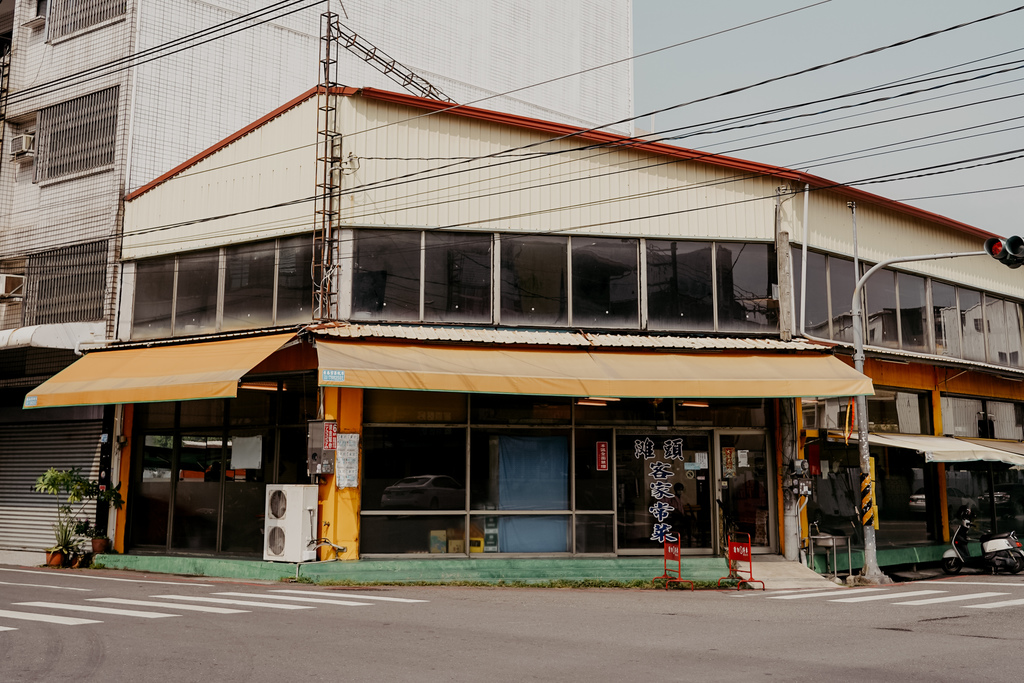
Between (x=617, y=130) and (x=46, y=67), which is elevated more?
(x=617, y=130)

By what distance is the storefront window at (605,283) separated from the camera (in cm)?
1789

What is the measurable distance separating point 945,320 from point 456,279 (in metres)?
13.7

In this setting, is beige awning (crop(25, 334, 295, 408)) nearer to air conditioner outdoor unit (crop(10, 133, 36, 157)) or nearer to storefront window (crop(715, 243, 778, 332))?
air conditioner outdoor unit (crop(10, 133, 36, 157))

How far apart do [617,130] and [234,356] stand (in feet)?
63.0

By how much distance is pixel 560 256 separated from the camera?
17.9 meters

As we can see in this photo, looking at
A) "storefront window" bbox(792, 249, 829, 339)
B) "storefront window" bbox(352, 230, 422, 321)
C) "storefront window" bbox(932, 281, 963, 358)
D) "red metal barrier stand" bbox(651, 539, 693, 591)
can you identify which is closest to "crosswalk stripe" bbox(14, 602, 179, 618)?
"storefront window" bbox(352, 230, 422, 321)

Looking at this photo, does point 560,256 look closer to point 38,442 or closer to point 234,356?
point 234,356

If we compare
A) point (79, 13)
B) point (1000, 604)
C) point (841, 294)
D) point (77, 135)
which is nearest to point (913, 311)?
point (841, 294)

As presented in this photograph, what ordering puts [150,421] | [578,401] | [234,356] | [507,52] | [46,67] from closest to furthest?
[234,356] → [578,401] → [150,421] → [46,67] → [507,52]

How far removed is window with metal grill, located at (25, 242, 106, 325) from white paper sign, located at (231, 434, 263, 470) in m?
4.77

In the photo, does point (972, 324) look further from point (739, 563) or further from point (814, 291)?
point (739, 563)

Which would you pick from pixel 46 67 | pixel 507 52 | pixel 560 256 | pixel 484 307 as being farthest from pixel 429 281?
pixel 507 52

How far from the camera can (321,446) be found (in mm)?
15867

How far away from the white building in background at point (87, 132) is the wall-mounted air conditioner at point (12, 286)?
0.03m
